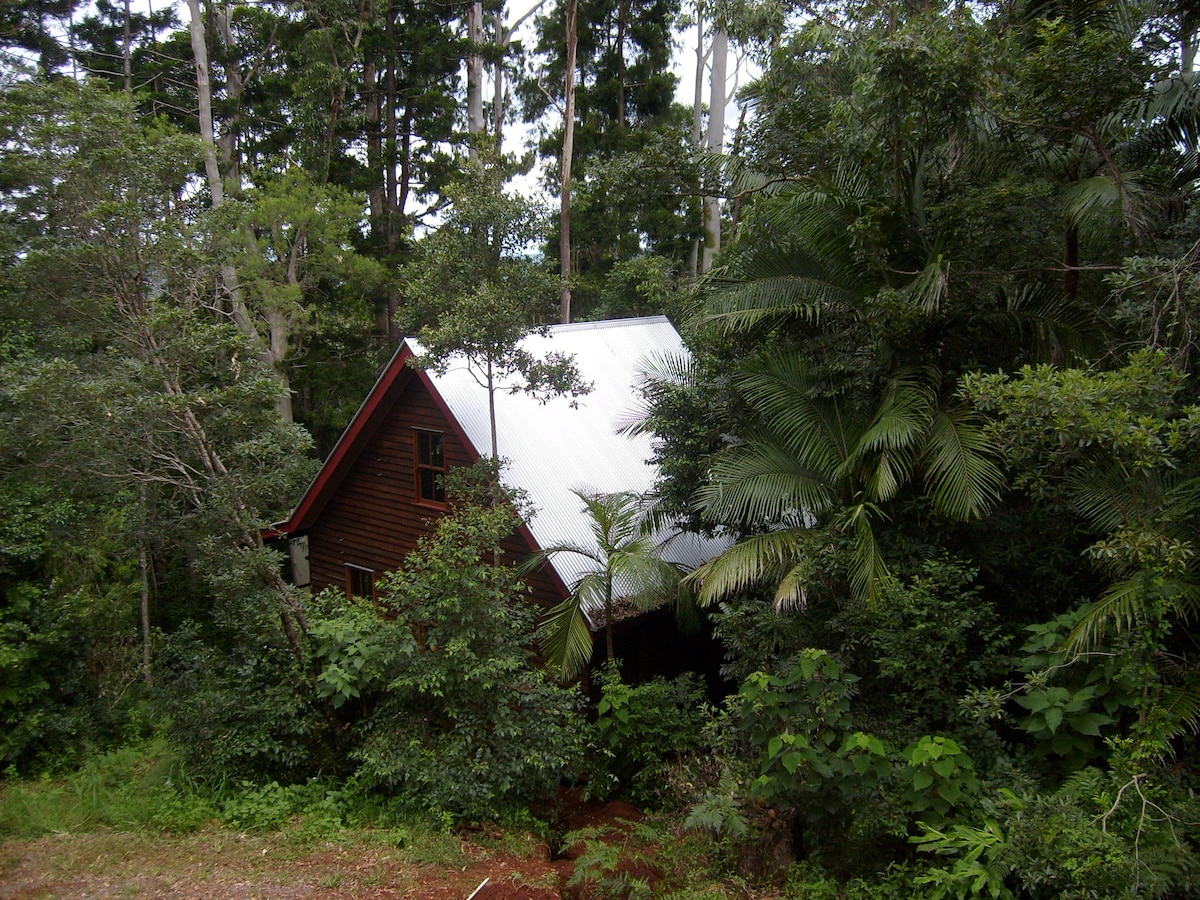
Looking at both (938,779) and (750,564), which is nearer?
(938,779)

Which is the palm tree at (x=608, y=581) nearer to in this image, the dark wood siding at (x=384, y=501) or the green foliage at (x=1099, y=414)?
the dark wood siding at (x=384, y=501)

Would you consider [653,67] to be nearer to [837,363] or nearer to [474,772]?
[837,363]

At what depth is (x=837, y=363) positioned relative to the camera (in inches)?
354

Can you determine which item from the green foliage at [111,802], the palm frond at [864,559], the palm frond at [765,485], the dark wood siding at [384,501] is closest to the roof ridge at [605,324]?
the dark wood siding at [384,501]

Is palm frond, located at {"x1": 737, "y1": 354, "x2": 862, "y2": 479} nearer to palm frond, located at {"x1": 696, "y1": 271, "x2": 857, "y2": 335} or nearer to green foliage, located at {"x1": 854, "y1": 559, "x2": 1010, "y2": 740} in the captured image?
palm frond, located at {"x1": 696, "y1": 271, "x2": 857, "y2": 335}

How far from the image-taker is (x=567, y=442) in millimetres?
13430

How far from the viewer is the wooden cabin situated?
12.4 meters

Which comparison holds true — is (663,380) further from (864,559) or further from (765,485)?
(864,559)

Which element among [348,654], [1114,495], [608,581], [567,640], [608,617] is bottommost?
[567,640]

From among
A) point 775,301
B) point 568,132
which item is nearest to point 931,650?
point 775,301

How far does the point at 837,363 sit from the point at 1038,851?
486 cm

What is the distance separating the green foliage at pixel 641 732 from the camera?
31.2ft

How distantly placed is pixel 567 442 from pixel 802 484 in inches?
208

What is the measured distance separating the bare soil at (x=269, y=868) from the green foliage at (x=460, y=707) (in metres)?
0.56
